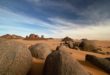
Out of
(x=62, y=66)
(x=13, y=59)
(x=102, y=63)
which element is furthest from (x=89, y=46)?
(x=13, y=59)

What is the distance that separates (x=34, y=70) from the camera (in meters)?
5.59

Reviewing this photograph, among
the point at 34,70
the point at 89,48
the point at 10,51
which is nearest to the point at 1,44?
the point at 10,51

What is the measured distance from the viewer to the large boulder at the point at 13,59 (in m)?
4.39

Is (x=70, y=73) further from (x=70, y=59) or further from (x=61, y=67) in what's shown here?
(x=70, y=59)

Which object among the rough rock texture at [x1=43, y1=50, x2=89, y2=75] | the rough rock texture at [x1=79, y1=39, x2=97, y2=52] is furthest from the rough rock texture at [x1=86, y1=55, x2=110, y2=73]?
the rough rock texture at [x1=79, y1=39, x2=97, y2=52]

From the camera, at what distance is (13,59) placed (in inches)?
180

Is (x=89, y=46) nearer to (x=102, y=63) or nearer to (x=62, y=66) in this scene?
→ (x=102, y=63)

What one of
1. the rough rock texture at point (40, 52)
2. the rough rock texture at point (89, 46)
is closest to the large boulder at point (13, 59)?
the rough rock texture at point (40, 52)

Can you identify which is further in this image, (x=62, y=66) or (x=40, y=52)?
(x=40, y=52)

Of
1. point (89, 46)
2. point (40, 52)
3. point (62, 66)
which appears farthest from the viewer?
point (89, 46)

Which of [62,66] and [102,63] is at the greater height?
[62,66]

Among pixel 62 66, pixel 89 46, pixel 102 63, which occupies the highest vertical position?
pixel 89 46

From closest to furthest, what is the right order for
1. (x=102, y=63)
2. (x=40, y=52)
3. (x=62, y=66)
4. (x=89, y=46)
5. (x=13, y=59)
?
(x=62, y=66), (x=13, y=59), (x=102, y=63), (x=40, y=52), (x=89, y=46)

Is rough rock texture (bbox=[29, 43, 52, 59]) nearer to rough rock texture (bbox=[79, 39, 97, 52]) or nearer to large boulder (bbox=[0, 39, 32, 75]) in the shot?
large boulder (bbox=[0, 39, 32, 75])
